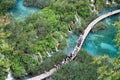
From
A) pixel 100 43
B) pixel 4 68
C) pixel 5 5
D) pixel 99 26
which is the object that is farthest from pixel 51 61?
pixel 5 5

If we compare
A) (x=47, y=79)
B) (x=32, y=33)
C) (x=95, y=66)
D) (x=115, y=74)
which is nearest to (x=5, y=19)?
(x=32, y=33)

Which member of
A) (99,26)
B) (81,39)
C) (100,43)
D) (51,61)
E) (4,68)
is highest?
(4,68)

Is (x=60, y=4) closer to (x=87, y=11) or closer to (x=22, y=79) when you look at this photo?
(x=87, y=11)

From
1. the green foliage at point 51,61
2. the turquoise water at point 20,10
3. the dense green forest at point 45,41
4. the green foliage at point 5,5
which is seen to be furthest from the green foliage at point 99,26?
the green foliage at point 5,5

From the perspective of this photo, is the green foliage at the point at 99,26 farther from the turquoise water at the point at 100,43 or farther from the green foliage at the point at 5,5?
the green foliage at the point at 5,5

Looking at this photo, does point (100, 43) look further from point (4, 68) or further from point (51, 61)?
point (4, 68)

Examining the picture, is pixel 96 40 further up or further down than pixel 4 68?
further down
